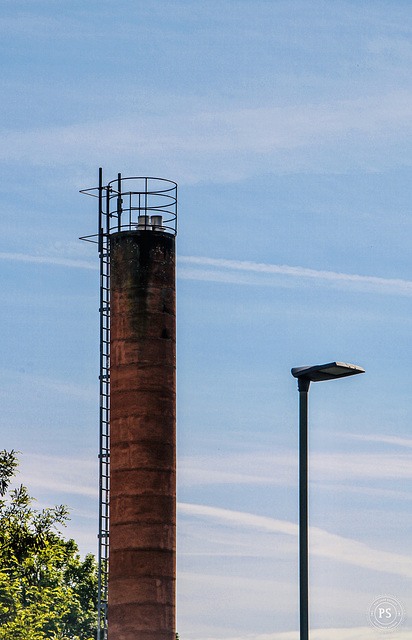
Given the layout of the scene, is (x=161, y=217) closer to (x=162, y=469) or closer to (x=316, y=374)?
(x=162, y=469)

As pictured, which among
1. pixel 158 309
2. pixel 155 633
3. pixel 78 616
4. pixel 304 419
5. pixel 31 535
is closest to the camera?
pixel 304 419

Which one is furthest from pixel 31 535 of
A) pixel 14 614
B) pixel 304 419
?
pixel 304 419

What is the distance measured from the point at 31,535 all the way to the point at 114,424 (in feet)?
43.8

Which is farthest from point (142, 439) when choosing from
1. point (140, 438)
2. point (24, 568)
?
point (24, 568)

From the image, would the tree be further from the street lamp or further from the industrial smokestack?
the street lamp

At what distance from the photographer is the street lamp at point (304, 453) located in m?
19.5

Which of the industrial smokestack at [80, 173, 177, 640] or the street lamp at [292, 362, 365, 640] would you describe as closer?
the street lamp at [292, 362, 365, 640]

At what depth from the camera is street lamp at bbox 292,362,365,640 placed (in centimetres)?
1955

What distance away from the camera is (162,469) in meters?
41.8

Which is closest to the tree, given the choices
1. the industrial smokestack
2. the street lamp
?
the industrial smokestack

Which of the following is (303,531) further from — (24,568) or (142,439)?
(24,568)

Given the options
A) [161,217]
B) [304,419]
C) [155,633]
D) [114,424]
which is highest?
[161,217]

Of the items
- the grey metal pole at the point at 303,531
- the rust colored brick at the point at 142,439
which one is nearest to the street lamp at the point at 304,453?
the grey metal pole at the point at 303,531

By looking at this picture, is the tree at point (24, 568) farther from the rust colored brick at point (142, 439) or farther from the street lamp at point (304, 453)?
the street lamp at point (304, 453)
